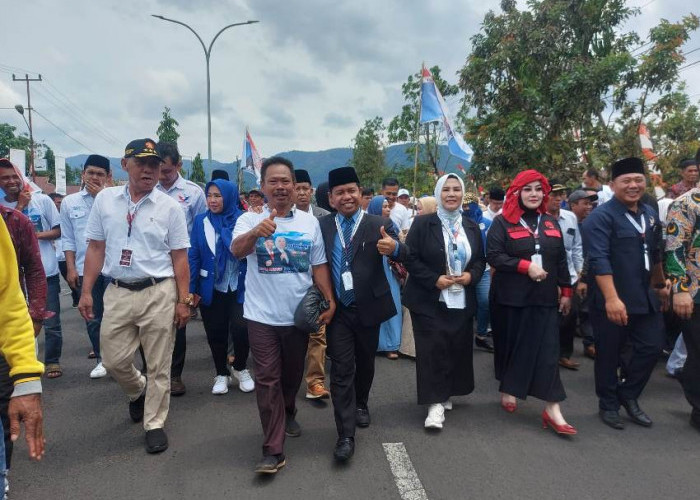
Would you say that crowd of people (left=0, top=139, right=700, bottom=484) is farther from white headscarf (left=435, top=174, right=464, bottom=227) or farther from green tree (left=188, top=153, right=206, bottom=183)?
green tree (left=188, top=153, right=206, bottom=183)

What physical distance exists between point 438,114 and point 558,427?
7809 mm

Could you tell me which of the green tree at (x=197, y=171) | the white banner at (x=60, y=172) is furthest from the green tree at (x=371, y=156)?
the white banner at (x=60, y=172)

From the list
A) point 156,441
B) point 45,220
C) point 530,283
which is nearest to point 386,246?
point 530,283

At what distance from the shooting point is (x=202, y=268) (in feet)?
14.2

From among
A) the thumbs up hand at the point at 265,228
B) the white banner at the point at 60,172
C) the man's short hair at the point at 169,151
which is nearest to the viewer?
the thumbs up hand at the point at 265,228

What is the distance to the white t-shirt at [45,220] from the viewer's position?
4.99 metres

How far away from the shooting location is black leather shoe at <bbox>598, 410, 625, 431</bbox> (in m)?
3.73

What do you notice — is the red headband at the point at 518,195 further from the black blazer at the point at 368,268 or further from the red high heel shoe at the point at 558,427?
the red high heel shoe at the point at 558,427

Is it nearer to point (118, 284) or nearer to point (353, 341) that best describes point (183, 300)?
point (118, 284)

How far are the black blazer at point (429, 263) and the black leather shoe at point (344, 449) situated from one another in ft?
3.87

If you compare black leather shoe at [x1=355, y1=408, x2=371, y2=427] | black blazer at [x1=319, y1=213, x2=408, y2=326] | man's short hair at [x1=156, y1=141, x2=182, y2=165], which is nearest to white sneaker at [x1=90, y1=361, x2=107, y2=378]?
man's short hair at [x1=156, y1=141, x2=182, y2=165]

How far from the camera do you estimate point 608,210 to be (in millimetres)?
3842

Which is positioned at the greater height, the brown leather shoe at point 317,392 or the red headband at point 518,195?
the red headband at point 518,195

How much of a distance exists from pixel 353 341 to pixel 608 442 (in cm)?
204
